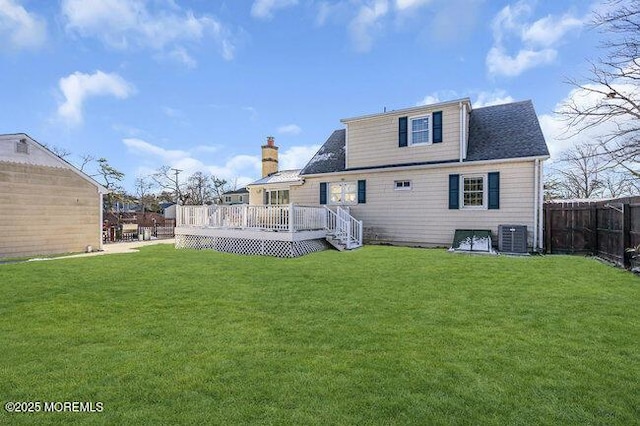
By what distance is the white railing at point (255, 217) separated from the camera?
11.0 meters

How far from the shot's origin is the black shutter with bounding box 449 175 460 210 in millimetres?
12281

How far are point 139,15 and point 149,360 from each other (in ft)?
42.8

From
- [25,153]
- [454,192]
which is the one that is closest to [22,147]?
[25,153]

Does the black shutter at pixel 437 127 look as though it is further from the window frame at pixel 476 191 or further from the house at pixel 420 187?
the window frame at pixel 476 191

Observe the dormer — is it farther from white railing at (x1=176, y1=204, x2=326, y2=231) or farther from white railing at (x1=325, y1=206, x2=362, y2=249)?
white railing at (x1=176, y1=204, x2=326, y2=231)

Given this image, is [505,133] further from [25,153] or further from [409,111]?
[25,153]

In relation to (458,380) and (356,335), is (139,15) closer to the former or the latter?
(356,335)

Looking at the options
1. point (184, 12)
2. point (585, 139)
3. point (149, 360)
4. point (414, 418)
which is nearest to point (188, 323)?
point (149, 360)

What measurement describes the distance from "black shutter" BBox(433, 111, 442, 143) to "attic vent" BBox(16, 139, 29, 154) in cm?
1506

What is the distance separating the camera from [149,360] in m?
3.09

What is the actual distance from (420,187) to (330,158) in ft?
15.8

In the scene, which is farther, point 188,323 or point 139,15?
point 139,15

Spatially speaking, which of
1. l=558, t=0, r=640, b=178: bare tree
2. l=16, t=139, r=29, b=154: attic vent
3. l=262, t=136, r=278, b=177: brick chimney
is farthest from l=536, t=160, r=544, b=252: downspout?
l=16, t=139, r=29, b=154: attic vent

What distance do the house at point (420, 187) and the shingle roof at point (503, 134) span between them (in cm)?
3
